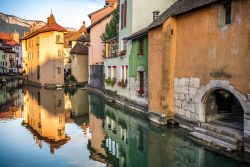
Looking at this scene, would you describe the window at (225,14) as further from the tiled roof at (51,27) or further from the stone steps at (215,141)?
the tiled roof at (51,27)

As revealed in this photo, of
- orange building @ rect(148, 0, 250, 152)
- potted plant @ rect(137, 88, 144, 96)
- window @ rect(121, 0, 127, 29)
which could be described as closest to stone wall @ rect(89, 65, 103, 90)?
window @ rect(121, 0, 127, 29)

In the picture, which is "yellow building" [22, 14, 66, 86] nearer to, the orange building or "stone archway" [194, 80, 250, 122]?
the orange building

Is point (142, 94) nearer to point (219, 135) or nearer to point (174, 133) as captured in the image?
point (174, 133)

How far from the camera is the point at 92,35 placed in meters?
42.1

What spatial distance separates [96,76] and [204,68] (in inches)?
1013

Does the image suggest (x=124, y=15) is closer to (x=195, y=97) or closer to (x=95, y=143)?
(x=195, y=97)

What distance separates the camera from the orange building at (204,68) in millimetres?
11266

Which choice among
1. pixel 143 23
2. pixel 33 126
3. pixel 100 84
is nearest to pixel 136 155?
pixel 33 126

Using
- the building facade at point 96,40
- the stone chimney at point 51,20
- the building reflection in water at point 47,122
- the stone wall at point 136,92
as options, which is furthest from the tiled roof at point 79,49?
the stone wall at point 136,92

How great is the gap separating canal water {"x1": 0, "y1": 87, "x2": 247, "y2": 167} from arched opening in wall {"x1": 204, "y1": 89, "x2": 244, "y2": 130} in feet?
5.65

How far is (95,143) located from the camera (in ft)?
47.5

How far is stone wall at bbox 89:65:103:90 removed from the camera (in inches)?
1444

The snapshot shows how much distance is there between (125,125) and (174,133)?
13.5ft

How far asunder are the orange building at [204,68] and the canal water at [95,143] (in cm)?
115
